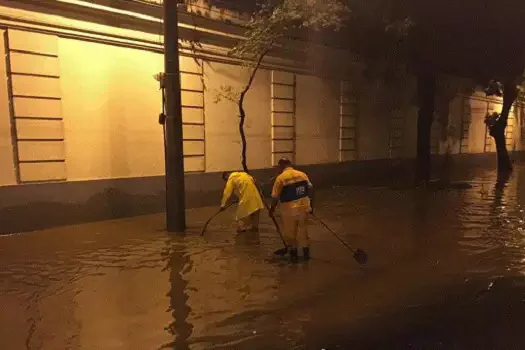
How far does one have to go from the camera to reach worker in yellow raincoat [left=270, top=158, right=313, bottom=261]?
6.58m

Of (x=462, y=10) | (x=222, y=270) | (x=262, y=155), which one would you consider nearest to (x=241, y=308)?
(x=222, y=270)

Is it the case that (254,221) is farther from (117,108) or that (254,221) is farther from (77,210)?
(117,108)

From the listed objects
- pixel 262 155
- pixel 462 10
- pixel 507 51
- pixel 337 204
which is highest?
pixel 462 10

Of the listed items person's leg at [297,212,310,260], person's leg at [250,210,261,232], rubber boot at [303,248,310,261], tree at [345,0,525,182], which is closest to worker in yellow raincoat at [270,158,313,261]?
person's leg at [297,212,310,260]

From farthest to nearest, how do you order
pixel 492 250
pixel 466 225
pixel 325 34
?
pixel 325 34 < pixel 466 225 < pixel 492 250

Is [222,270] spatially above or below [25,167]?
below

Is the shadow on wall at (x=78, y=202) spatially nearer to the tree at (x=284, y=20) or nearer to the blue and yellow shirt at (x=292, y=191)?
the tree at (x=284, y=20)

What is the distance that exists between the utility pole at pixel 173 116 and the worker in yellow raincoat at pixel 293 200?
8.14ft

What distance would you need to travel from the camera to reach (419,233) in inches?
347

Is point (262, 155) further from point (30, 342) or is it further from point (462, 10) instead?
point (30, 342)

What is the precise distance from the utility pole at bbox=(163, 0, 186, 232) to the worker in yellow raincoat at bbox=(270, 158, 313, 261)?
2481mm

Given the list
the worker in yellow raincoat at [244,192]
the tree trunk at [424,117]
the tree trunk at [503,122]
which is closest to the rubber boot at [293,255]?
the worker in yellow raincoat at [244,192]

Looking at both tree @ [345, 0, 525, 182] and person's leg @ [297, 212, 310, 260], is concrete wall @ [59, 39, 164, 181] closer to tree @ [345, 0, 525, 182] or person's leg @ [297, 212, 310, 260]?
person's leg @ [297, 212, 310, 260]

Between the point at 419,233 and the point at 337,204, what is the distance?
3.65 meters
